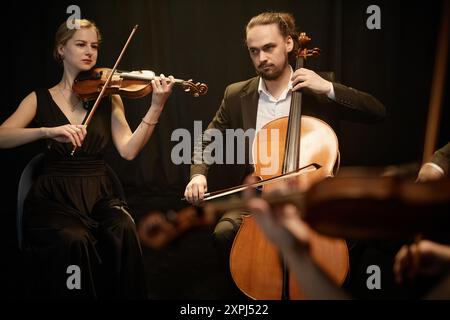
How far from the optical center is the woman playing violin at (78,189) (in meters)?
2.05

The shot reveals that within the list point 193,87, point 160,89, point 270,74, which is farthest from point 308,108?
point 160,89

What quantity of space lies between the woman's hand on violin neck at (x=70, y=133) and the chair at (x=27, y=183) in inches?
6.4

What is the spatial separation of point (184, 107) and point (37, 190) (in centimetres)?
103

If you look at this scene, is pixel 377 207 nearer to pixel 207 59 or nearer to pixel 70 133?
pixel 70 133

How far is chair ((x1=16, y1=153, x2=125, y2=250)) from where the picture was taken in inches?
83.9

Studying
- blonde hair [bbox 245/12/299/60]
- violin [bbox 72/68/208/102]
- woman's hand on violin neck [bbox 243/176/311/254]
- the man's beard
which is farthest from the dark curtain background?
woman's hand on violin neck [bbox 243/176/311/254]

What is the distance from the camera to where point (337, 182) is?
3.59ft

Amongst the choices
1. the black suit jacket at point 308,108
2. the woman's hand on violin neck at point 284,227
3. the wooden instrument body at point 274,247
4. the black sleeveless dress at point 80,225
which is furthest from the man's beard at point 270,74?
the woman's hand on violin neck at point 284,227

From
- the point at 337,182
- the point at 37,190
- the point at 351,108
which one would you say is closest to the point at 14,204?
the point at 37,190

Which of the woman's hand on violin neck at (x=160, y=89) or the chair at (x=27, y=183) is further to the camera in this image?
the woman's hand on violin neck at (x=160, y=89)

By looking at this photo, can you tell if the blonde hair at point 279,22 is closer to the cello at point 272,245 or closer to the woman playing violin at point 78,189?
the cello at point 272,245

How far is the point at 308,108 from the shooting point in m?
2.36

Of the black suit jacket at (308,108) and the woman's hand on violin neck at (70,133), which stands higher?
the black suit jacket at (308,108)
